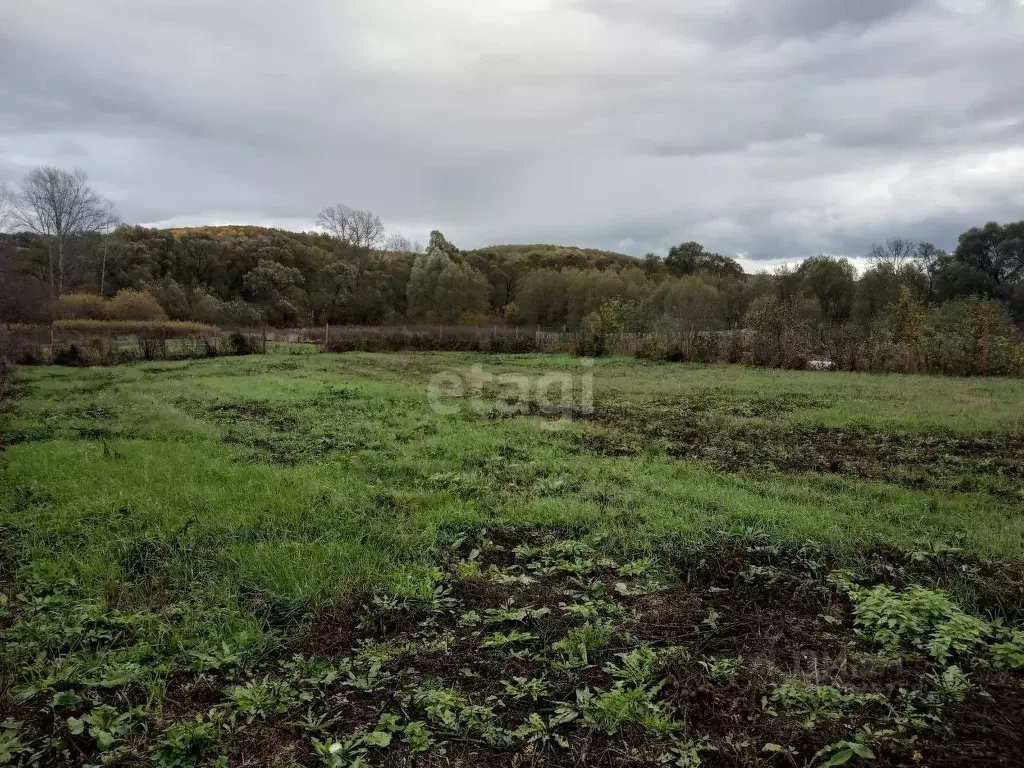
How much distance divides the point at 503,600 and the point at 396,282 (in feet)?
198

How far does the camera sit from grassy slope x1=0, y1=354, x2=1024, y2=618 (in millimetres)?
4582

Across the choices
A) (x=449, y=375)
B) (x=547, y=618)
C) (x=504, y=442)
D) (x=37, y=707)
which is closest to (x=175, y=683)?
(x=37, y=707)

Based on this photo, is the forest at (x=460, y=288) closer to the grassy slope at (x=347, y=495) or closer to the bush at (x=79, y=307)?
the bush at (x=79, y=307)

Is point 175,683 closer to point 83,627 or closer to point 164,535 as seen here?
point 83,627

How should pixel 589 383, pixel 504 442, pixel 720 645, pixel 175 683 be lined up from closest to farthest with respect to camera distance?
pixel 175 683 < pixel 720 645 < pixel 504 442 < pixel 589 383

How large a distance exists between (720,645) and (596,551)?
142 cm

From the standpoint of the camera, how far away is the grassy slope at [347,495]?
4582mm

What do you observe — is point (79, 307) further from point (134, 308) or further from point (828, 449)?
point (828, 449)

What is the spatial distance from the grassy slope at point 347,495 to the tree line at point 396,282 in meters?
19.3

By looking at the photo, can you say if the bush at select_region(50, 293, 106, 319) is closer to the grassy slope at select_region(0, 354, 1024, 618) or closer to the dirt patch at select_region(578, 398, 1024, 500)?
the grassy slope at select_region(0, 354, 1024, 618)

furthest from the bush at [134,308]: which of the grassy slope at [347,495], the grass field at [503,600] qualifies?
the grass field at [503,600]

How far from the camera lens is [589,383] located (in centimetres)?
1633

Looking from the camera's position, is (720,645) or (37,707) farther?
(720,645)

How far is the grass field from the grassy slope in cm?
4
